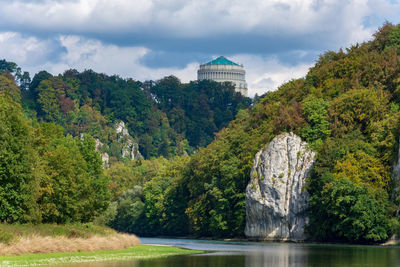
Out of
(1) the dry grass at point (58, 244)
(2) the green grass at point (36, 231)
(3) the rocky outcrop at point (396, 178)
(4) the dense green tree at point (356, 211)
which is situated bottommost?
(1) the dry grass at point (58, 244)

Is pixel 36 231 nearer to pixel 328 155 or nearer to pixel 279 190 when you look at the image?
pixel 328 155

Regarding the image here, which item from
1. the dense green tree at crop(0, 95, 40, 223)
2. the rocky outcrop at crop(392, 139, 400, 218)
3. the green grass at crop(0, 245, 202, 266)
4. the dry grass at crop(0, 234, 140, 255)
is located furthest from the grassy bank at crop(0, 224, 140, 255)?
the rocky outcrop at crop(392, 139, 400, 218)

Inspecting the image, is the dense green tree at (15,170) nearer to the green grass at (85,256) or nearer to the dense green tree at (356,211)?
the green grass at (85,256)

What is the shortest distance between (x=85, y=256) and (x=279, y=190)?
54.6 meters

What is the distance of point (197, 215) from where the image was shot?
408ft

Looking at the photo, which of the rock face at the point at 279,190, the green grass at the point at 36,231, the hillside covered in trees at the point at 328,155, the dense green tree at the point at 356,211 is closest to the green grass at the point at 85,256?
the green grass at the point at 36,231

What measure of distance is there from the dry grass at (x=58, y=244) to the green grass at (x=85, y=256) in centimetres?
81

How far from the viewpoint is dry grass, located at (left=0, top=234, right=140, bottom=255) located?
5531 cm

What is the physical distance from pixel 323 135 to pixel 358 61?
14707mm

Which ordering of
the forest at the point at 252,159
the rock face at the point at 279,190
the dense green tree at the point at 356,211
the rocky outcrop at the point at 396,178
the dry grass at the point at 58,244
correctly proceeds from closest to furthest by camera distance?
the dry grass at the point at 58,244 < the forest at the point at 252,159 < the dense green tree at the point at 356,211 < the rocky outcrop at the point at 396,178 < the rock face at the point at 279,190

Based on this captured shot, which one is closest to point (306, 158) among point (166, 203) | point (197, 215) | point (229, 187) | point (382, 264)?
point (229, 187)

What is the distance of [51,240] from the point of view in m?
59.7

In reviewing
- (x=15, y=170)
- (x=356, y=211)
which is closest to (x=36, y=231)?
(x=15, y=170)

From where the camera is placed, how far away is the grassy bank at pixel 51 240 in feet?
182
